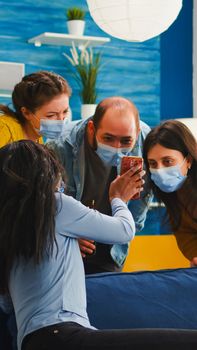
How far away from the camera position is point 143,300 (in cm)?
231

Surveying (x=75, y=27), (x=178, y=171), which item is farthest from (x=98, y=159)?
(x=75, y=27)

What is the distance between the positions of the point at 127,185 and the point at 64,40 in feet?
10.1

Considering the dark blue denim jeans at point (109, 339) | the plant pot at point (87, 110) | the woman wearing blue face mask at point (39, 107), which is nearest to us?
the dark blue denim jeans at point (109, 339)

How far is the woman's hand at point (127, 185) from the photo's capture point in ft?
7.81

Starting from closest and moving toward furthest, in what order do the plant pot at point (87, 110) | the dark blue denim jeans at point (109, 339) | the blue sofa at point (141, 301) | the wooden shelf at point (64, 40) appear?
the dark blue denim jeans at point (109, 339) < the blue sofa at point (141, 301) < the wooden shelf at point (64, 40) < the plant pot at point (87, 110)

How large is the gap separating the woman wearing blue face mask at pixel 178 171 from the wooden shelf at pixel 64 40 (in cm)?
258

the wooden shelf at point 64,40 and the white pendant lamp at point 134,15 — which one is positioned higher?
the white pendant lamp at point 134,15

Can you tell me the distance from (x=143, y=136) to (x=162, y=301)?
0.84 meters

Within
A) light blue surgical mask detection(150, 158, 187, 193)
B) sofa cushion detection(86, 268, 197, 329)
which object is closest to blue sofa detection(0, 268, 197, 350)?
sofa cushion detection(86, 268, 197, 329)

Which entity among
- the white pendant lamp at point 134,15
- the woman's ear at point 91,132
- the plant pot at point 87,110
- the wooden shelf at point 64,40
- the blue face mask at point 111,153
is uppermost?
the white pendant lamp at point 134,15

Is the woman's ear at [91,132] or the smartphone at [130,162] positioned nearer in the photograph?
the smartphone at [130,162]

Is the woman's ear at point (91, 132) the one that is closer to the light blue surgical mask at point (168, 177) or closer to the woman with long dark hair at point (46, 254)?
the light blue surgical mask at point (168, 177)

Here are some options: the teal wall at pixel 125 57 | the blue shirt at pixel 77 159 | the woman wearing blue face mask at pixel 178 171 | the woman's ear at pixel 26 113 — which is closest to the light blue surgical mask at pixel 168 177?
the woman wearing blue face mask at pixel 178 171

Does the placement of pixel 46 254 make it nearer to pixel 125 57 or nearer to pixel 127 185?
pixel 127 185
